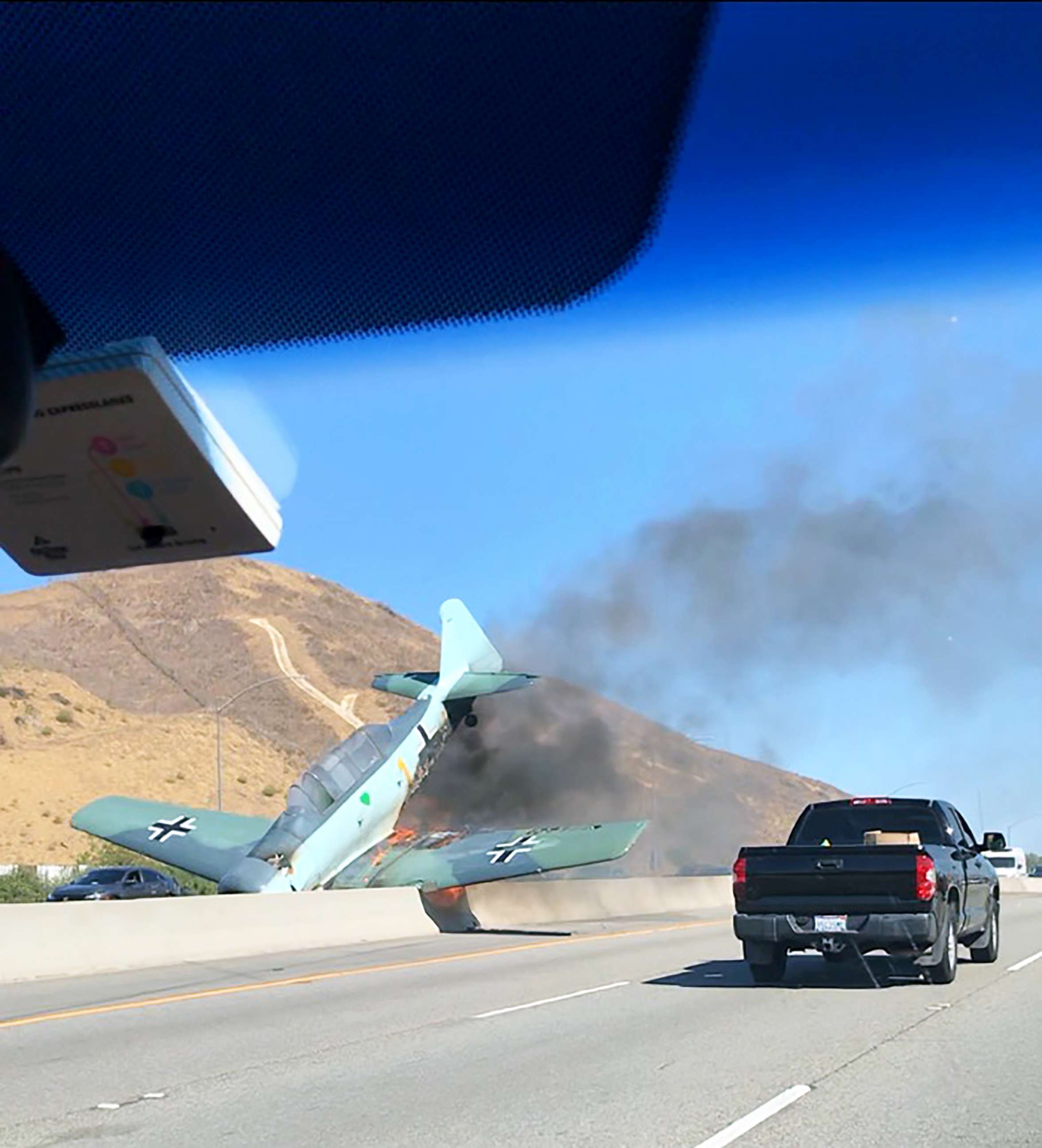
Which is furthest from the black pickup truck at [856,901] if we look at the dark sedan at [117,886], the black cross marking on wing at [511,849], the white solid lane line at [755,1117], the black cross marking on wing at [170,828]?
the dark sedan at [117,886]

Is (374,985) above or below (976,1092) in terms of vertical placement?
above

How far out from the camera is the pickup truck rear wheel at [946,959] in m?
16.7

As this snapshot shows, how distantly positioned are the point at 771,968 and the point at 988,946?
455cm

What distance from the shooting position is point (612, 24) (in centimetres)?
281

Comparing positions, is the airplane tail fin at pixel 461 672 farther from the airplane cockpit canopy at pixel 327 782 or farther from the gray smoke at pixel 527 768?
the gray smoke at pixel 527 768

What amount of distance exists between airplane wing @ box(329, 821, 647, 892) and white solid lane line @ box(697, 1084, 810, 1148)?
18.5 meters

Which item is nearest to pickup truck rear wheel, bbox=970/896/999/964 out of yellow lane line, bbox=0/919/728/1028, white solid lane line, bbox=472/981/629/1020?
white solid lane line, bbox=472/981/629/1020

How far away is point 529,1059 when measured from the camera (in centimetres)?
1137

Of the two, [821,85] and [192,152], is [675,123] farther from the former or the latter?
[192,152]

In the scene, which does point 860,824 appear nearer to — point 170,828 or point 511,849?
point 511,849

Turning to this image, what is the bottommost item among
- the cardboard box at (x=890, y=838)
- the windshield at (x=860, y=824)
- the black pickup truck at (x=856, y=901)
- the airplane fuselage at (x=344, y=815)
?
the black pickup truck at (x=856, y=901)

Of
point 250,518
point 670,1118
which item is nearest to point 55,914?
point 670,1118

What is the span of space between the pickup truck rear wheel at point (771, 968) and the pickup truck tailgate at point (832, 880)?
762mm

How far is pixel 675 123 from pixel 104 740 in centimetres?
8579
